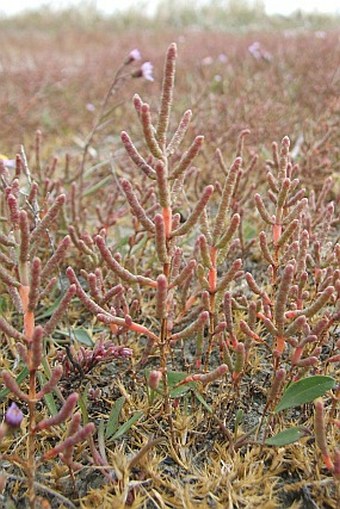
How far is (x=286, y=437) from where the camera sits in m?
1.41

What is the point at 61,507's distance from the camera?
1340 mm

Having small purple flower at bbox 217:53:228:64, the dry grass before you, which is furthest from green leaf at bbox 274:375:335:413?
small purple flower at bbox 217:53:228:64

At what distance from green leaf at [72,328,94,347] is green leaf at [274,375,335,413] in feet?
2.22

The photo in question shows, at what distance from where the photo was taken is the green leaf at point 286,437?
139 cm

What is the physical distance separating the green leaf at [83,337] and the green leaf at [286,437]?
70cm

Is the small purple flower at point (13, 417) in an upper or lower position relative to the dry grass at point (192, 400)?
upper

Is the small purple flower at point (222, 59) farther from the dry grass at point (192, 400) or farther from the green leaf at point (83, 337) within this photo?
the green leaf at point (83, 337)

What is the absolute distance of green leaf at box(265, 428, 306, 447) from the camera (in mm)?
1393

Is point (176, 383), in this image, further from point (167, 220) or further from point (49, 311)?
point (49, 311)

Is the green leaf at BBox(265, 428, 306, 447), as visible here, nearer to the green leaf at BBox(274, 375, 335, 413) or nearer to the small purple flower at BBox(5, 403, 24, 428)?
the green leaf at BBox(274, 375, 335, 413)

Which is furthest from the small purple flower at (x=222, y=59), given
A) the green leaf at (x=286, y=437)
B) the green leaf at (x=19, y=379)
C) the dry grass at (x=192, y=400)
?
the green leaf at (x=286, y=437)

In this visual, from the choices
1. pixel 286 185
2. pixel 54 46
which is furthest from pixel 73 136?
pixel 54 46

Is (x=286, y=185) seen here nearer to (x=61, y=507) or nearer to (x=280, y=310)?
(x=280, y=310)

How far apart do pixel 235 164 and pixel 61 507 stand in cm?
85
